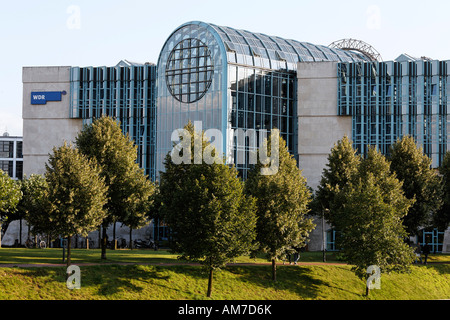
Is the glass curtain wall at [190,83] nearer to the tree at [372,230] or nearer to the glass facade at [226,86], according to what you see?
the glass facade at [226,86]

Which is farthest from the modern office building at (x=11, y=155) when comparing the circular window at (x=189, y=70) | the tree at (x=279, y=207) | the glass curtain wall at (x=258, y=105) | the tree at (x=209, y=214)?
the tree at (x=209, y=214)

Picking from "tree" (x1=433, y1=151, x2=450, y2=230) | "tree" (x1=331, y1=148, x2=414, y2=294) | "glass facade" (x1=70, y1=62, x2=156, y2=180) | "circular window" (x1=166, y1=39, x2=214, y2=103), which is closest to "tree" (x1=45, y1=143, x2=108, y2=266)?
"tree" (x1=331, y1=148, x2=414, y2=294)

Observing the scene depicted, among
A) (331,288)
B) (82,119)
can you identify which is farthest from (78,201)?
(82,119)

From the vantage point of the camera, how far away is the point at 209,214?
5938 cm

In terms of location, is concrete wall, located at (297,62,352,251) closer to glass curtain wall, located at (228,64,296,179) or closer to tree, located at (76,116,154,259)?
glass curtain wall, located at (228,64,296,179)

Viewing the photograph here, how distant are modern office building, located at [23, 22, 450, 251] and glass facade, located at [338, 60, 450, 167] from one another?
143 mm

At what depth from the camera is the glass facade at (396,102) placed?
10312 cm

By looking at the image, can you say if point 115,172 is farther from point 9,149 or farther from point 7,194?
point 9,149

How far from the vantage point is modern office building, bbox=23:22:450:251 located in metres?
101

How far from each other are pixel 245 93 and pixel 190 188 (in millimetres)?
43741

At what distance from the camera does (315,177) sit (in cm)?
10444

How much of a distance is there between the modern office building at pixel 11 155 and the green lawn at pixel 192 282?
9921 centimetres

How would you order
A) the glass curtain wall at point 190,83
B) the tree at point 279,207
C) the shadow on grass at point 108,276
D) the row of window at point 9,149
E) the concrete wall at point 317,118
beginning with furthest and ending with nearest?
the row of window at point 9,149, the concrete wall at point 317,118, the glass curtain wall at point 190,83, the tree at point 279,207, the shadow on grass at point 108,276
